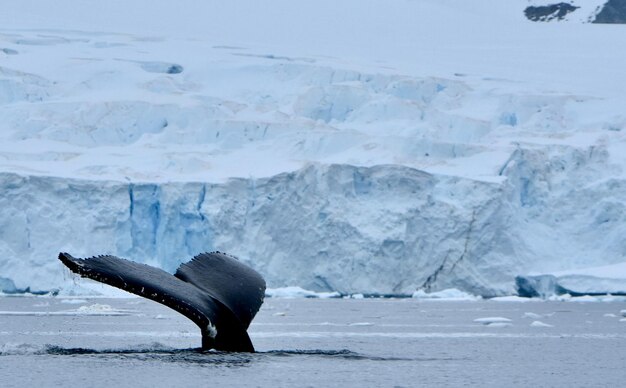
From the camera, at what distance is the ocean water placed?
42.1ft

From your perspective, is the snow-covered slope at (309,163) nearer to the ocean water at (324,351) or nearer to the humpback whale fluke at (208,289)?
the ocean water at (324,351)

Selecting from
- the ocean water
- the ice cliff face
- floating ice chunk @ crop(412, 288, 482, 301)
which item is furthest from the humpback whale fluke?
floating ice chunk @ crop(412, 288, 482, 301)

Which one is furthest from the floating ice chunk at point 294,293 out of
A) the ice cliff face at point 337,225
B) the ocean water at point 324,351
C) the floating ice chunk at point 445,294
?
the ocean water at point 324,351

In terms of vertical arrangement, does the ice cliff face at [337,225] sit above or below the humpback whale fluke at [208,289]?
below

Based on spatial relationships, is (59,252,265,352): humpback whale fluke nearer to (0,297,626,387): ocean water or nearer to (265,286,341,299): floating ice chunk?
(0,297,626,387): ocean water

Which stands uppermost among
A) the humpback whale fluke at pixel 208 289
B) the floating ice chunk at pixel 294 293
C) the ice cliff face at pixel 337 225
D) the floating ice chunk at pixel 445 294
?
the humpback whale fluke at pixel 208 289

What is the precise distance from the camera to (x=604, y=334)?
23.8m

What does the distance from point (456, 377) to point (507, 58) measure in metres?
47.3

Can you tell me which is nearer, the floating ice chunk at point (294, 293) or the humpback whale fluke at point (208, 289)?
the humpback whale fluke at point (208, 289)

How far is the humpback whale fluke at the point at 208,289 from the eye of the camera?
11133mm

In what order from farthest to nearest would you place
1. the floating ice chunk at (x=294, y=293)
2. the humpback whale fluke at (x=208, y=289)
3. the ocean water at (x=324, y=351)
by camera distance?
1. the floating ice chunk at (x=294, y=293)
2. the ocean water at (x=324, y=351)
3. the humpback whale fluke at (x=208, y=289)

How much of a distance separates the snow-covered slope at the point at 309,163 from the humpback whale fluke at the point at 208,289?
927 inches

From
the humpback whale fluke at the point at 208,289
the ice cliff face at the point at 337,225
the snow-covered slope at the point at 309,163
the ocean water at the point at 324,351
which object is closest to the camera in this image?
the humpback whale fluke at the point at 208,289

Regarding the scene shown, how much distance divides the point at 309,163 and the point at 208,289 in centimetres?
2614
